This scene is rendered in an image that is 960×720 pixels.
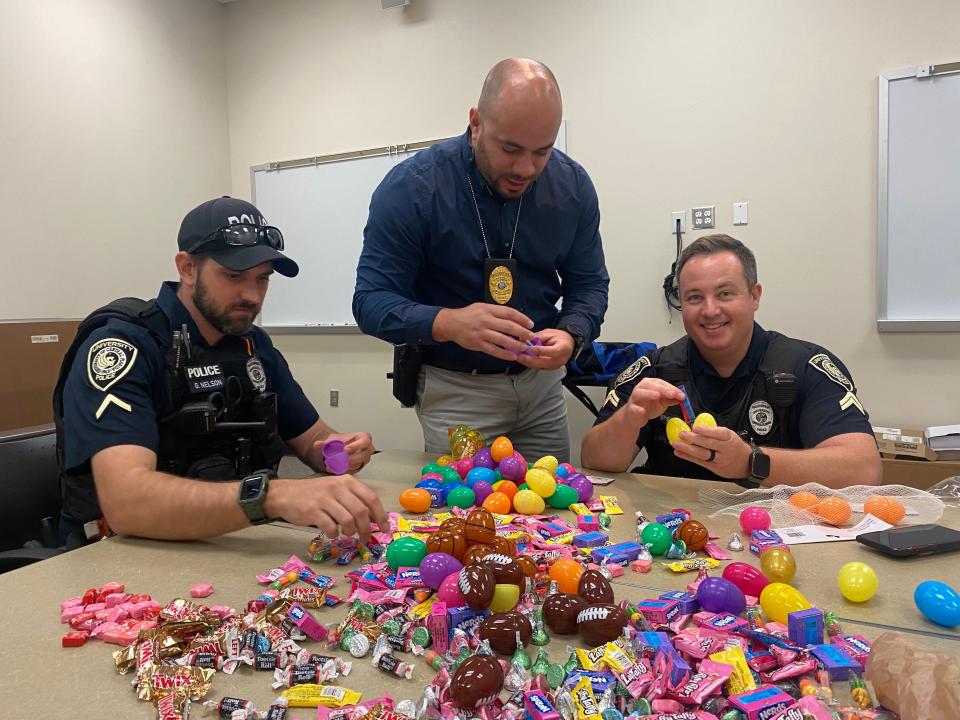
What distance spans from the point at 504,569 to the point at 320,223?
427 centimetres

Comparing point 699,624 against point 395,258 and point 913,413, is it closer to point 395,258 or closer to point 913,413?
point 395,258

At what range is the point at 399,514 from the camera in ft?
4.89

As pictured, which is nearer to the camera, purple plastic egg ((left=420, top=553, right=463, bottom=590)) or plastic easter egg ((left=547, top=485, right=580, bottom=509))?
purple plastic egg ((left=420, top=553, right=463, bottom=590))

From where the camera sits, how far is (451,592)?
3.27ft

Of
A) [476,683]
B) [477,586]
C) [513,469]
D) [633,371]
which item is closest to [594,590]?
[477,586]

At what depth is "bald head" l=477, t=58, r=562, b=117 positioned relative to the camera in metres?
1.66

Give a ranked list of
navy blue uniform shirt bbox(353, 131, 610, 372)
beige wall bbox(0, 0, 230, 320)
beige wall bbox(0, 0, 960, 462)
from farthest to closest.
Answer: beige wall bbox(0, 0, 230, 320)
beige wall bbox(0, 0, 960, 462)
navy blue uniform shirt bbox(353, 131, 610, 372)

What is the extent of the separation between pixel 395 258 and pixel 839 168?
270 cm

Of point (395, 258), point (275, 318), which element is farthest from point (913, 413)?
point (275, 318)

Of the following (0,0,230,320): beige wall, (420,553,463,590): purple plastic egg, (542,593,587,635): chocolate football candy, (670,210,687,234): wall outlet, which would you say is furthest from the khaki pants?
(0,0,230,320): beige wall

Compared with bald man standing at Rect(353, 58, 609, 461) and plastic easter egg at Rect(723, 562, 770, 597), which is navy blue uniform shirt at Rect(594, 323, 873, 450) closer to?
bald man standing at Rect(353, 58, 609, 461)

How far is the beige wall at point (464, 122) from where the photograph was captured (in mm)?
3398

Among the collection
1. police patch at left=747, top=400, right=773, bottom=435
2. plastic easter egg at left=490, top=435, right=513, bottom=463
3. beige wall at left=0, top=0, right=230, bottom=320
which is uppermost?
beige wall at left=0, top=0, right=230, bottom=320

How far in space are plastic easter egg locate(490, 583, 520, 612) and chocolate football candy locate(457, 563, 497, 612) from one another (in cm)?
3
